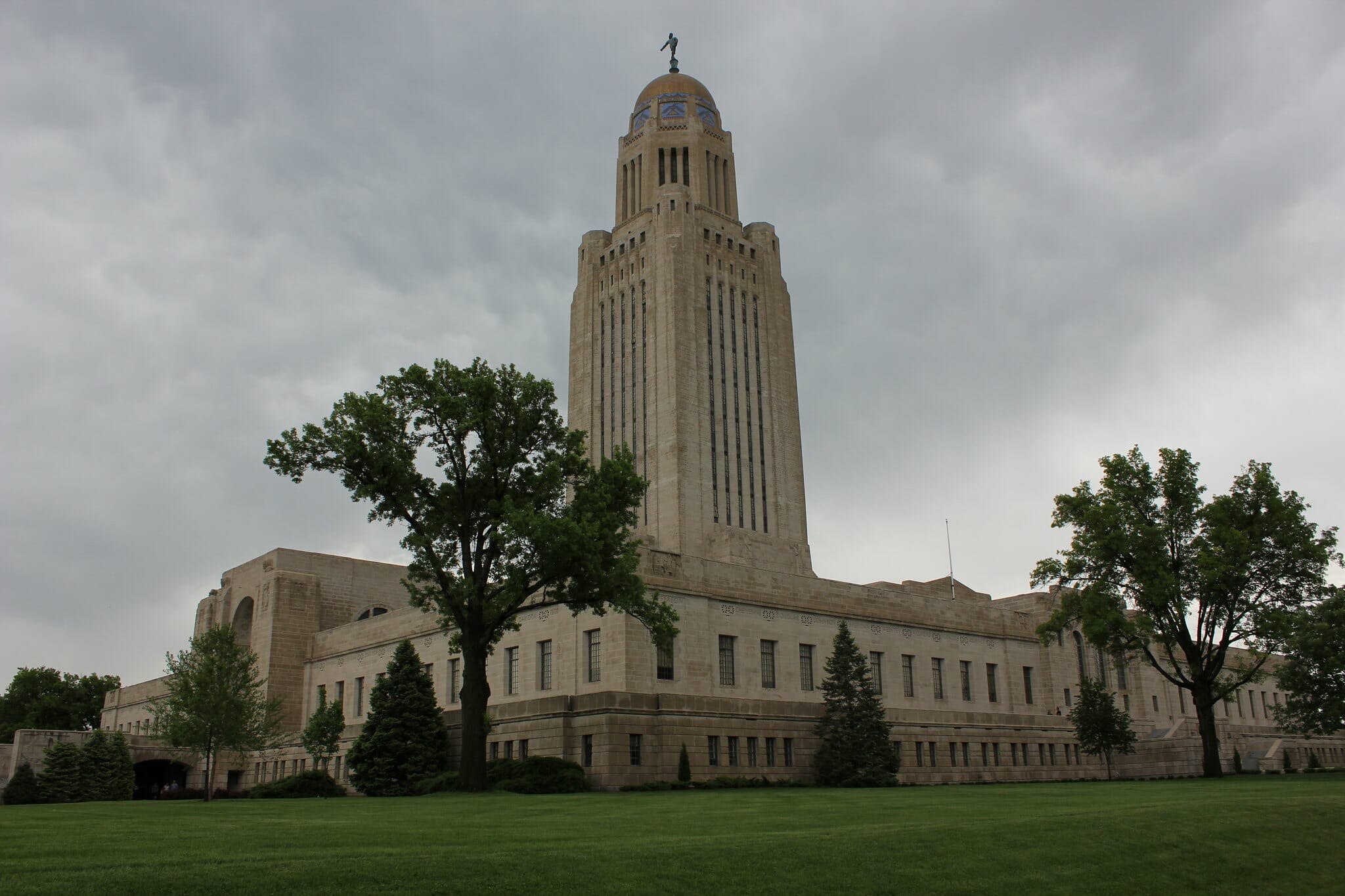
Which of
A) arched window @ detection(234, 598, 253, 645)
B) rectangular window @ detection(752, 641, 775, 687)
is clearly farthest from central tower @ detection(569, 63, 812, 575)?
arched window @ detection(234, 598, 253, 645)

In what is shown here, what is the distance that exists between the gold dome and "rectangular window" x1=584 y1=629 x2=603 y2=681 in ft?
188

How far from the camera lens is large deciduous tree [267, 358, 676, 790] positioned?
3406 centimetres

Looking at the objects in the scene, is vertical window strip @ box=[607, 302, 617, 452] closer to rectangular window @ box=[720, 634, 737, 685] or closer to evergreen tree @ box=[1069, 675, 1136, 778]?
rectangular window @ box=[720, 634, 737, 685]

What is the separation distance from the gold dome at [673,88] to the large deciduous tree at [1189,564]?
55.0 metres

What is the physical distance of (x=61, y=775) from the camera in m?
53.0

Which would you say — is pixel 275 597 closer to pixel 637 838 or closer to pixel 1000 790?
pixel 1000 790

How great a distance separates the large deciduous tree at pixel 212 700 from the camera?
154 feet

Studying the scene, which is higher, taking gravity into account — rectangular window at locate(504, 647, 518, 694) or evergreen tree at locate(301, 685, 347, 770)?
rectangular window at locate(504, 647, 518, 694)

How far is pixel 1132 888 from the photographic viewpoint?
56.9ft

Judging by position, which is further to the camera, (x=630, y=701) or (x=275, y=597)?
(x=275, y=597)

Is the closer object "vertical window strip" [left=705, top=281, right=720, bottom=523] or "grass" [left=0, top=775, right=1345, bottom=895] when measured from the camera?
"grass" [left=0, top=775, right=1345, bottom=895]

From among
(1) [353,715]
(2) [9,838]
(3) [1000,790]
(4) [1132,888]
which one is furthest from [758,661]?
(2) [9,838]

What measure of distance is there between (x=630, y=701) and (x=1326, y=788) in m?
23.1

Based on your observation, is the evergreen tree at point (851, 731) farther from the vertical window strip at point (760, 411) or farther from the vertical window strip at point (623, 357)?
the vertical window strip at point (623, 357)
